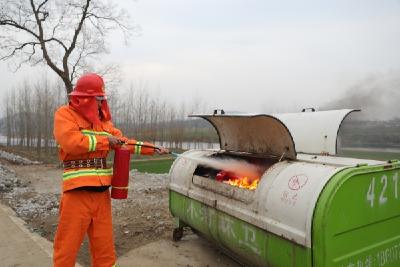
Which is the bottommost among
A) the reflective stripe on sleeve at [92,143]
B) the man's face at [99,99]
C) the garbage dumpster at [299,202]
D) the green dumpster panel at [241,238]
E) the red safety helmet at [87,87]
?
the green dumpster panel at [241,238]

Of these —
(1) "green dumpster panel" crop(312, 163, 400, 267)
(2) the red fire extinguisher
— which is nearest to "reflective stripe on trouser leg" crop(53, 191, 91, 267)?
(2) the red fire extinguisher

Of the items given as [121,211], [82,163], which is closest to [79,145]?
[82,163]

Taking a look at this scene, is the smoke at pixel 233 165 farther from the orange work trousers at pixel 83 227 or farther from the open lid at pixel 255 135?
the orange work trousers at pixel 83 227

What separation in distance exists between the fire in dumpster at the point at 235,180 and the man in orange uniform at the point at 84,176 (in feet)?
4.77

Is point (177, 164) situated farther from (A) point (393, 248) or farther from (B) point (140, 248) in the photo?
(A) point (393, 248)

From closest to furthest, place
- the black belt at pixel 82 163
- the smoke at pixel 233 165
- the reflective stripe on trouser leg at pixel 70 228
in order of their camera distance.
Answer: the reflective stripe on trouser leg at pixel 70 228
the black belt at pixel 82 163
the smoke at pixel 233 165

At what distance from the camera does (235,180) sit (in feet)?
14.6

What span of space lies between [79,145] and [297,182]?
1.84 meters

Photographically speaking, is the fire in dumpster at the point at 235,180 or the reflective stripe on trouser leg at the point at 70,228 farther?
the fire in dumpster at the point at 235,180

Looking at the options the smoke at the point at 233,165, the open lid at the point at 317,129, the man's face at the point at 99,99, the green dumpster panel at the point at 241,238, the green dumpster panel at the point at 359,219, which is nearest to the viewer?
the green dumpster panel at the point at 359,219

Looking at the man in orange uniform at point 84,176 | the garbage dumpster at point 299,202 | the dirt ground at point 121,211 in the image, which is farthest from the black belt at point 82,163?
the dirt ground at point 121,211

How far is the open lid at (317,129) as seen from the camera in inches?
166

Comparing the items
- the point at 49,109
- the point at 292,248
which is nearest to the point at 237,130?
the point at 292,248

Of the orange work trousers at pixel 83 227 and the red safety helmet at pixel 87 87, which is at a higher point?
the red safety helmet at pixel 87 87
